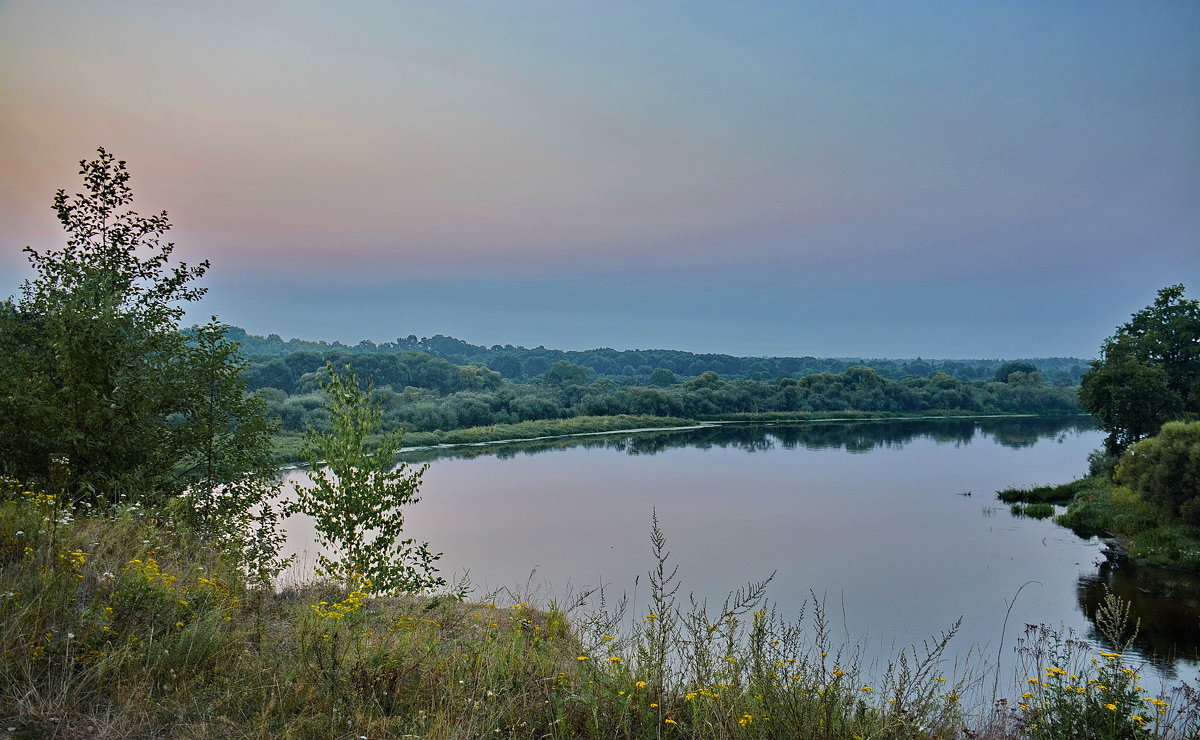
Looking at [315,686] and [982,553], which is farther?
[982,553]

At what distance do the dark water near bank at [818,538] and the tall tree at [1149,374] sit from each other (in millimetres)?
5364

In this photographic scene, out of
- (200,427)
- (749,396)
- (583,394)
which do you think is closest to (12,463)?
(200,427)

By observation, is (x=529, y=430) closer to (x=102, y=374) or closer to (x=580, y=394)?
(x=580, y=394)

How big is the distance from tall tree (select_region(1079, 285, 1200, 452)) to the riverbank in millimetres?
31279

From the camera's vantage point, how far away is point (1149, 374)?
2480 centimetres

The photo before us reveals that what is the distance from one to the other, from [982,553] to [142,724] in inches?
788

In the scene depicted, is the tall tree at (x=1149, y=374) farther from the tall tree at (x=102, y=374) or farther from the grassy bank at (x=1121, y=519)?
the tall tree at (x=102, y=374)

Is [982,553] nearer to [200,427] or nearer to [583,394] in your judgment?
[200,427]

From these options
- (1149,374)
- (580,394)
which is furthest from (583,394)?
(1149,374)

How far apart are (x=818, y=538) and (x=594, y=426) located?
3727 centimetres

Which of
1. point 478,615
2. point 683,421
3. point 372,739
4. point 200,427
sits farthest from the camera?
point 683,421

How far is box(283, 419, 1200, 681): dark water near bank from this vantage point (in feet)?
42.7

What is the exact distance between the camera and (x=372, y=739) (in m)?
3.08

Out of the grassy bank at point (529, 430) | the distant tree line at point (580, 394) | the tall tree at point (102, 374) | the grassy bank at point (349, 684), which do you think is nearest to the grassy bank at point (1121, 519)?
the grassy bank at point (349, 684)
